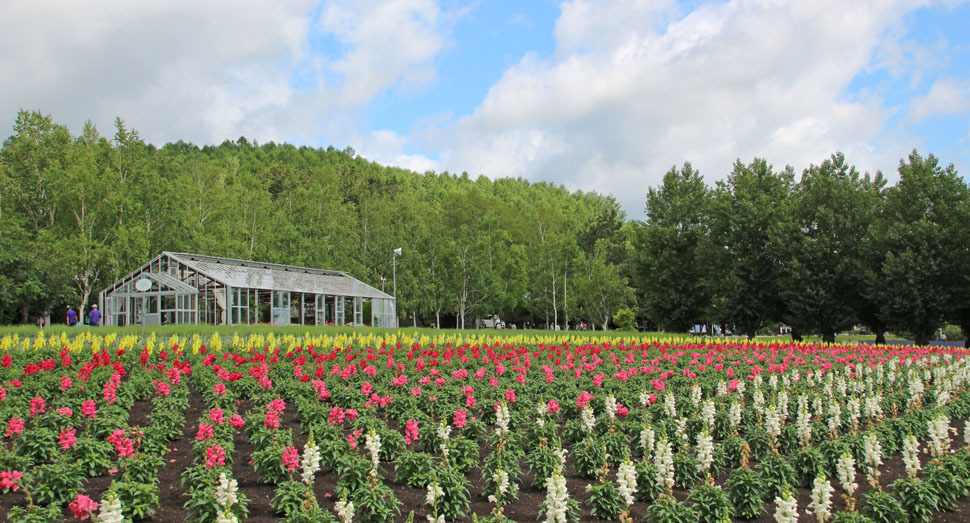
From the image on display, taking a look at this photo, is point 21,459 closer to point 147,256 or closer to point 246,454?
point 246,454

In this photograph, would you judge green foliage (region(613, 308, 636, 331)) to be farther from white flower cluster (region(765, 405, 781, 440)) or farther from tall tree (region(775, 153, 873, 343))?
white flower cluster (region(765, 405, 781, 440))

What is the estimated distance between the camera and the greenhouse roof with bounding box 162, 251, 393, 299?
33312 millimetres

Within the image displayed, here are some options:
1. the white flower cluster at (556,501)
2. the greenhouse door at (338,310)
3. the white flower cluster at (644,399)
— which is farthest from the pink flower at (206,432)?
the greenhouse door at (338,310)

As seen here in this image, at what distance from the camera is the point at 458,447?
306 inches

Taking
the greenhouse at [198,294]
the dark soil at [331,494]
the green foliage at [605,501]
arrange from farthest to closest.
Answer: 1. the greenhouse at [198,294]
2. the dark soil at [331,494]
3. the green foliage at [605,501]

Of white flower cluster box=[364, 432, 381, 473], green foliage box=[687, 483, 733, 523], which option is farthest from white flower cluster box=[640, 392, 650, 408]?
white flower cluster box=[364, 432, 381, 473]

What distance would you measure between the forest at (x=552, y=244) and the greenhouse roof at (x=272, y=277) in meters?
5.61

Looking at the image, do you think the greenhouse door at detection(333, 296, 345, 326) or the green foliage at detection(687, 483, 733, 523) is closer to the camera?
the green foliage at detection(687, 483, 733, 523)

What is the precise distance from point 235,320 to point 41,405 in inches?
1015

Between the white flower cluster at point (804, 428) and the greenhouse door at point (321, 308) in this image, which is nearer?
the white flower cluster at point (804, 428)

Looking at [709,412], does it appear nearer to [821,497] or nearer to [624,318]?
[821,497]

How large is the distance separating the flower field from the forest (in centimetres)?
2020

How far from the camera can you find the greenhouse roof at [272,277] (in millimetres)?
33312

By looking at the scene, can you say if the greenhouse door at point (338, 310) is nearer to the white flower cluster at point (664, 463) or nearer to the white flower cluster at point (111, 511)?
the white flower cluster at point (664, 463)
